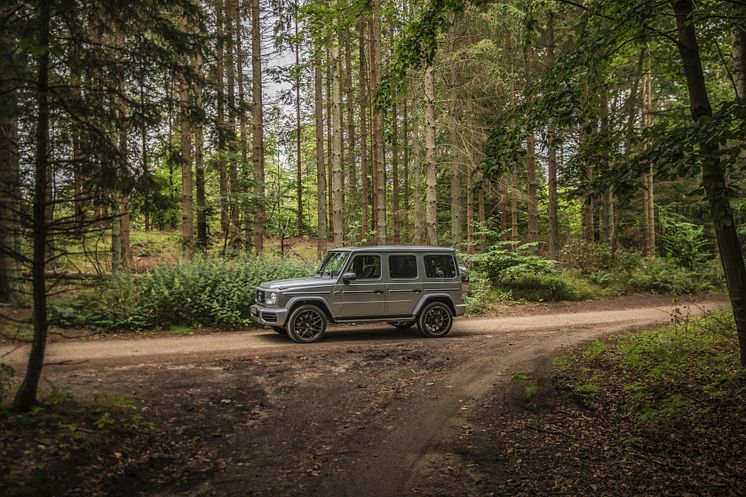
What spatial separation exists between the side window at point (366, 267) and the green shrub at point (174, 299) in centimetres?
322

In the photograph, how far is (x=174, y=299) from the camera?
12414mm

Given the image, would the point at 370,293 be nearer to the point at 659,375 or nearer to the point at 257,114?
the point at 659,375

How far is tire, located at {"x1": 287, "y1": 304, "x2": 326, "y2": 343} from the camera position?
11.0 meters

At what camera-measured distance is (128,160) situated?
564 centimetres

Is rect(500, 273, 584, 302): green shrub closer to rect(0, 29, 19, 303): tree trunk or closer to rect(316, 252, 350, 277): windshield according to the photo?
rect(316, 252, 350, 277): windshield

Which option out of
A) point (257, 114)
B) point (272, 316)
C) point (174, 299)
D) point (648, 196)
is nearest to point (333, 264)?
point (272, 316)

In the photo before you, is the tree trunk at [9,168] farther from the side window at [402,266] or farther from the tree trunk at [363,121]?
the tree trunk at [363,121]

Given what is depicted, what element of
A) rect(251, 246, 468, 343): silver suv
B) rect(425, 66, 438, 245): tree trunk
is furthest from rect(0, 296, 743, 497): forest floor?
rect(425, 66, 438, 245): tree trunk

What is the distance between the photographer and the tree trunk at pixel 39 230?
16.3 feet

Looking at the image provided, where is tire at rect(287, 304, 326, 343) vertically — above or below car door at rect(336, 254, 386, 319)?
below

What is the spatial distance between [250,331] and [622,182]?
9280 mm

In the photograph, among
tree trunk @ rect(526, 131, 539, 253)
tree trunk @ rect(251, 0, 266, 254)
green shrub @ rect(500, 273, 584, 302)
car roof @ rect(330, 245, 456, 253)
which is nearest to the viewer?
car roof @ rect(330, 245, 456, 253)

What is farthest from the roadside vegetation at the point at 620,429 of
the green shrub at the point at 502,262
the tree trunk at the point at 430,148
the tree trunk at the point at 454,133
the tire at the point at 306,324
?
the tree trunk at the point at 454,133

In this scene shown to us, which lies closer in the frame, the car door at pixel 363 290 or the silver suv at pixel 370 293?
the silver suv at pixel 370 293
